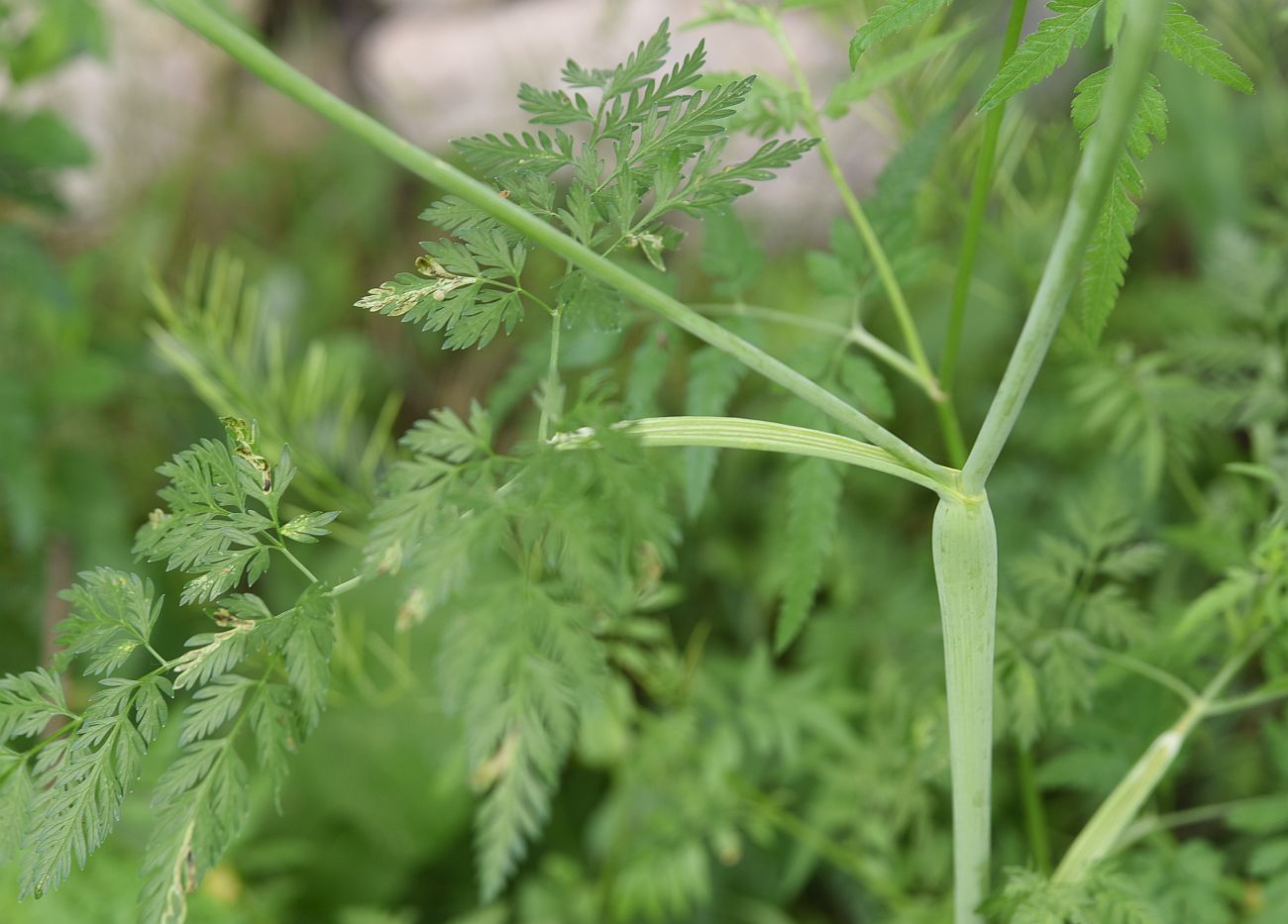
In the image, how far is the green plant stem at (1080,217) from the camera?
1.72 feet

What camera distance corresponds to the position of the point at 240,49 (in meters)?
0.59

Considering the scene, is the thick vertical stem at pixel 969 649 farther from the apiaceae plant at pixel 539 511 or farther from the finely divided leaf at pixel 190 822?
the finely divided leaf at pixel 190 822

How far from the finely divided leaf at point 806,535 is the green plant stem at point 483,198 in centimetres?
23

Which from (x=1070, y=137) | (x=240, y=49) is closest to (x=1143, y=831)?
(x=240, y=49)

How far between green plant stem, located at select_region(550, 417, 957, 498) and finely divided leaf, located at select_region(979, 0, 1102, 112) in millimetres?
254

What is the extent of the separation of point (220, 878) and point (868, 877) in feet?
3.28

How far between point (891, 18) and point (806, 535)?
0.45 meters

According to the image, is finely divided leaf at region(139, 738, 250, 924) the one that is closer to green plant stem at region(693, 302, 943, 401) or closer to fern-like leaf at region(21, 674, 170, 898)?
fern-like leaf at region(21, 674, 170, 898)

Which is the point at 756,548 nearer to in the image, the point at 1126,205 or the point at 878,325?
the point at 878,325

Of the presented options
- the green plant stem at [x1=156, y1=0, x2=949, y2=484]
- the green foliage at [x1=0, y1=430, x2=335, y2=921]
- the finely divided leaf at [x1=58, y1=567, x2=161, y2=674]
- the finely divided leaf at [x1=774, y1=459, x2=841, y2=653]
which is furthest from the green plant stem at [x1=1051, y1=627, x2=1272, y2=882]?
the finely divided leaf at [x1=58, y1=567, x2=161, y2=674]

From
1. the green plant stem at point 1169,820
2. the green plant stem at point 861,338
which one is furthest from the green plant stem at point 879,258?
the green plant stem at point 1169,820

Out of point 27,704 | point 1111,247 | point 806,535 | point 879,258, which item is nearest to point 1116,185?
point 1111,247

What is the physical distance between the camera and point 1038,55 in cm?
72

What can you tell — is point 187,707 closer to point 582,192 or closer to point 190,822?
point 190,822
